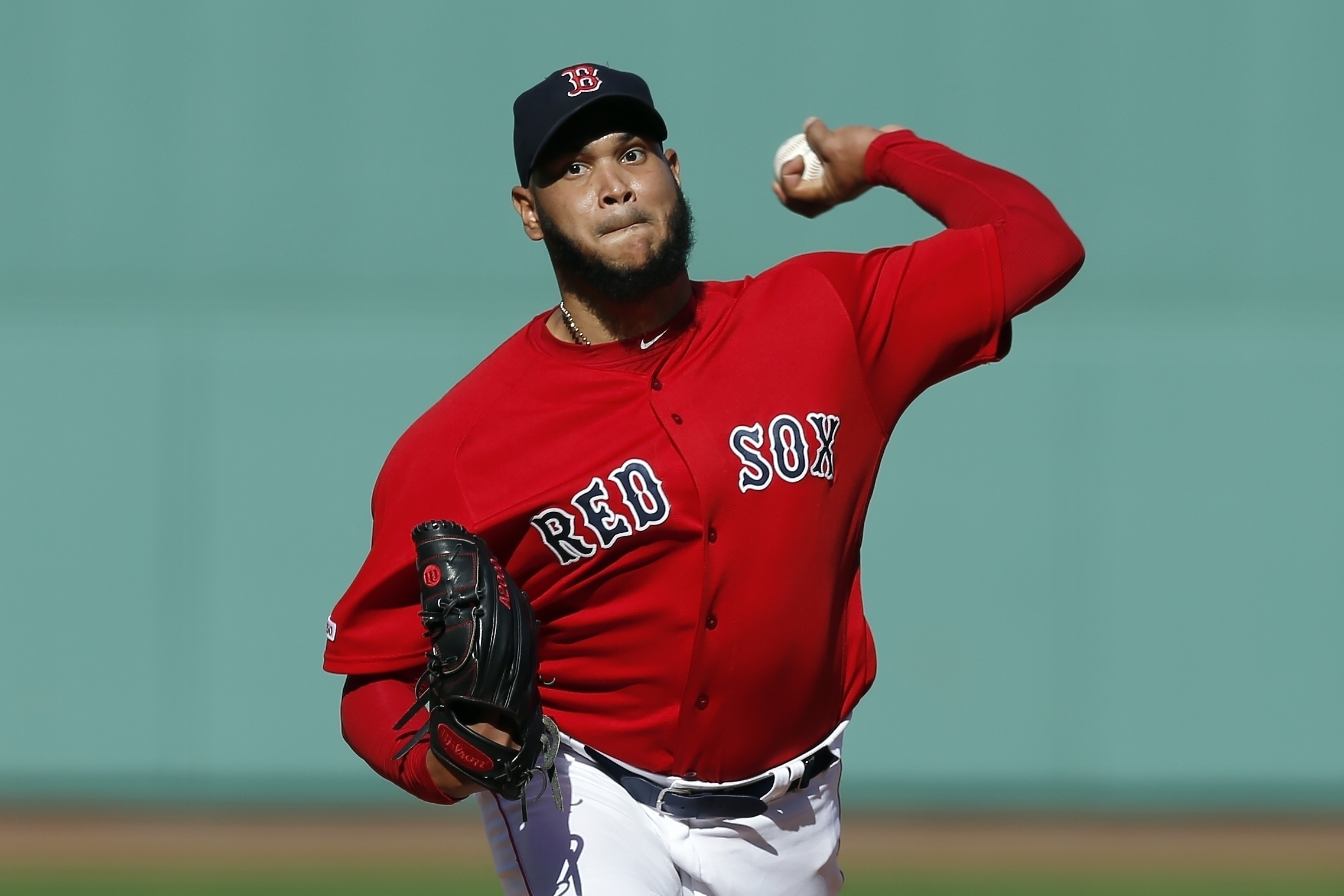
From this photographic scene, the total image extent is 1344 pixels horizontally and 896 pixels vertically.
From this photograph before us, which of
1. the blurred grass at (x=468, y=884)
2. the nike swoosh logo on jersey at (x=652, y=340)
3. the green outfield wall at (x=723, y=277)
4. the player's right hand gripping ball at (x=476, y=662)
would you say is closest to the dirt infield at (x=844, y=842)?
the blurred grass at (x=468, y=884)

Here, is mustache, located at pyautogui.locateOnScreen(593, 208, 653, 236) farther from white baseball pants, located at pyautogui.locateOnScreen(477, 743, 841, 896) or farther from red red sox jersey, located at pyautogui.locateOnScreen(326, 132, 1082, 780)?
white baseball pants, located at pyautogui.locateOnScreen(477, 743, 841, 896)

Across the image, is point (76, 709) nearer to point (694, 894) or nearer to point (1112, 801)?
point (1112, 801)

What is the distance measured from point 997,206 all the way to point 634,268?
28.3 inches

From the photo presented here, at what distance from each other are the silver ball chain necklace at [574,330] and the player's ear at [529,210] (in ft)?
0.54

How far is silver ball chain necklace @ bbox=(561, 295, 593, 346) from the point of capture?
307 cm

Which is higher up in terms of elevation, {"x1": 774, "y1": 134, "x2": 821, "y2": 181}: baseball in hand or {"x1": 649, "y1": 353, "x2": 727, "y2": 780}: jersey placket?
{"x1": 774, "y1": 134, "x2": 821, "y2": 181}: baseball in hand

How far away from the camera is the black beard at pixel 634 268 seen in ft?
9.70

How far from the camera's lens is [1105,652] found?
23.2 ft

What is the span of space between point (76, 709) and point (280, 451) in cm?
143

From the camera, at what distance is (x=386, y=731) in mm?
2826

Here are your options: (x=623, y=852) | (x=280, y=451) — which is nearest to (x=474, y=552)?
(x=623, y=852)

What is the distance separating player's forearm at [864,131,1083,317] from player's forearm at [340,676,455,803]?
133cm

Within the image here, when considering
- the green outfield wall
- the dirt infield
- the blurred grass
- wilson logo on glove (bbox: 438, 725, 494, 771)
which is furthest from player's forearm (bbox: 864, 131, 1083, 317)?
the green outfield wall

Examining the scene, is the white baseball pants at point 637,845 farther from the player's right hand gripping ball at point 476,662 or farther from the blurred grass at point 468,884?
the blurred grass at point 468,884
